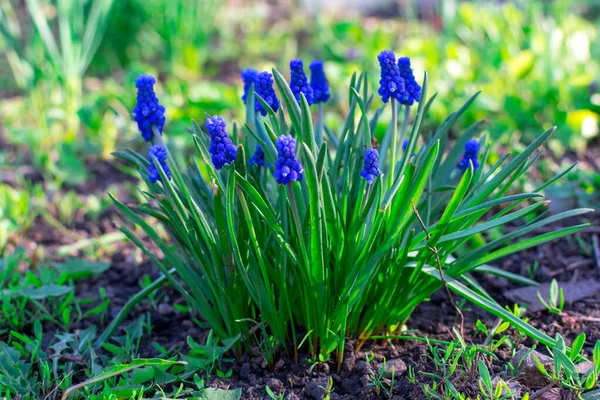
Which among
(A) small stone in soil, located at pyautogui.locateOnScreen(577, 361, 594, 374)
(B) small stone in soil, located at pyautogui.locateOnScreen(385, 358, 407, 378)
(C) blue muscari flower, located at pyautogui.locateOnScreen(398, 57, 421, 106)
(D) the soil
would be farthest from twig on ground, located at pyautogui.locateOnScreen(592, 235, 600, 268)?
(C) blue muscari flower, located at pyautogui.locateOnScreen(398, 57, 421, 106)

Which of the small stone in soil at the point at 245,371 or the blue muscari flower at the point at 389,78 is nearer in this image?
the blue muscari flower at the point at 389,78

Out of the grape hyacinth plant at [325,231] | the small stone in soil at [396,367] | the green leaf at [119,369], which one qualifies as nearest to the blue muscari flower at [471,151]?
the grape hyacinth plant at [325,231]

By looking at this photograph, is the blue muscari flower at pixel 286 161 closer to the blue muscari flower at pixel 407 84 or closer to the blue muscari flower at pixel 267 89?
Answer: the blue muscari flower at pixel 267 89

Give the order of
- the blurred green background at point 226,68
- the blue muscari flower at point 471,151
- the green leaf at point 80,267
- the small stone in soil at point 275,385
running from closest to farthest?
the small stone in soil at point 275,385 → the blue muscari flower at point 471,151 → the green leaf at point 80,267 → the blurred green background at point 226,68

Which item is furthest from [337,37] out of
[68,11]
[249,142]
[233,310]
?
[233,310]

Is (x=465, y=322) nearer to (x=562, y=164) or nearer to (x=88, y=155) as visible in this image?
(x=562, y=164)

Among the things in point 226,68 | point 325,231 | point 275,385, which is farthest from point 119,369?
point 226,68

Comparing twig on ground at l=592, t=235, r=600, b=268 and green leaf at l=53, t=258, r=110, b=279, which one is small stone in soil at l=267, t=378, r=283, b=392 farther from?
twig on ground at l=592, t=235, r=600, b=268
